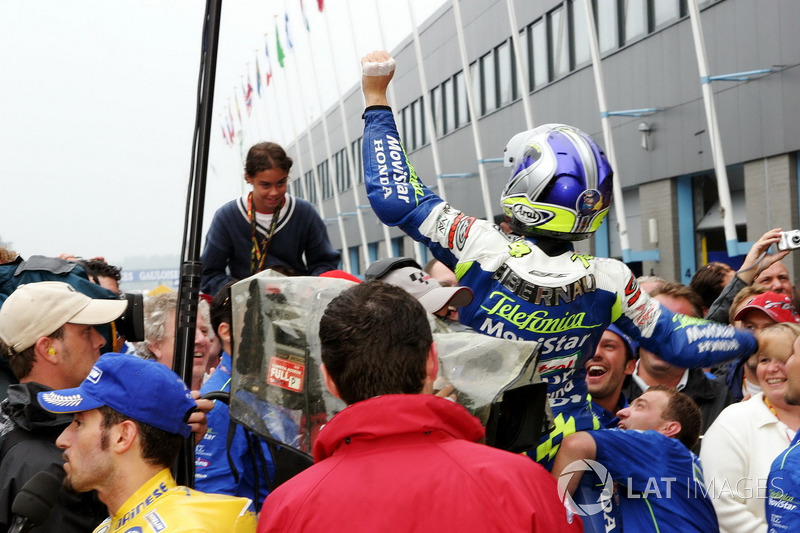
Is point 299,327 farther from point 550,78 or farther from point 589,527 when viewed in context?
point 550,78

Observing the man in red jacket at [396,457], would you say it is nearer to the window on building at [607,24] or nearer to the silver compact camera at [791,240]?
the silver compact camera at [791,240]

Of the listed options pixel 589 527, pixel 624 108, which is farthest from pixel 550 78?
pixel 589 527

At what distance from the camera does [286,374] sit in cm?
253

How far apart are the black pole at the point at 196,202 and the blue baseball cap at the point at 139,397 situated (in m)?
0.09

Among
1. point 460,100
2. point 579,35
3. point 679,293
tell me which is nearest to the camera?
point 679,293

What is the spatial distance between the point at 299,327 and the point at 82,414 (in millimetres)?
812

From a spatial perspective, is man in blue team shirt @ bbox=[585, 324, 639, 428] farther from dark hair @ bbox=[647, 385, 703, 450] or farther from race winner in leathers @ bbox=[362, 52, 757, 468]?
race winner in leathers @ bbox=[362, 52, 757, 468]

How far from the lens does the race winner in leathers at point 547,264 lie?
119 inches

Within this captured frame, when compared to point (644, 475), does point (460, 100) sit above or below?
above

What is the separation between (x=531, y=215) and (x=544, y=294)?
300 mm

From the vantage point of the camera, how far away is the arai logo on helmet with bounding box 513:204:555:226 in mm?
3123

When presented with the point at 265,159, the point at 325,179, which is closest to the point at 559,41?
the point at 265,159

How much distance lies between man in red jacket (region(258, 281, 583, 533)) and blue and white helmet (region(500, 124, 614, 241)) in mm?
981

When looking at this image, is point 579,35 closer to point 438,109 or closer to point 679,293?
point 438,109
